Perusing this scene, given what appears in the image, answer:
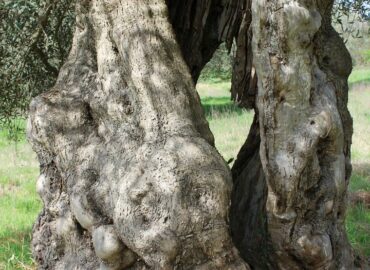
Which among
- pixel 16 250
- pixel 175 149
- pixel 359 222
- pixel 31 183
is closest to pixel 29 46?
pixel 16 250

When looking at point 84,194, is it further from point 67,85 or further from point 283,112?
point 283,112

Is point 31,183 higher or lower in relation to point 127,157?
lower

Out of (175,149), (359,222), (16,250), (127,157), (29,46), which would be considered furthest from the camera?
(359,222)

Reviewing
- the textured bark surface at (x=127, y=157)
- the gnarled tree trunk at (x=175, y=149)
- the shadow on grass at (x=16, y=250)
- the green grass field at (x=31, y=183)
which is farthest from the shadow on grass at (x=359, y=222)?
the shadow on grass at (x=16, y=250)

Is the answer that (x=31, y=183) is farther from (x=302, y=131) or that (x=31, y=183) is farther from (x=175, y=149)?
(x=302, y=131)

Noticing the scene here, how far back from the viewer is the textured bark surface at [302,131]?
3635mm

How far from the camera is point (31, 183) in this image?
10.3 meters

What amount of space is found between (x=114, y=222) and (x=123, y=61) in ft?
3.42

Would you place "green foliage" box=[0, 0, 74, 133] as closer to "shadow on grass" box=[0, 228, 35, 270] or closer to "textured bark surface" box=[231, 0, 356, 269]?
"shadow on grass" box=[0, 228, 35, 270]

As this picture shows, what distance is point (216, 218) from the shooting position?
3.58 m

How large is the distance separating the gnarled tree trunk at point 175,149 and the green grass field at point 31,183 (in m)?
2.33

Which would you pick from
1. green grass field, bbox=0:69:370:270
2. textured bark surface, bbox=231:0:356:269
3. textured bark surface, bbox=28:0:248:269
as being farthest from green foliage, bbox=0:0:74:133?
textured bark surface, bbox=231:0:356:269

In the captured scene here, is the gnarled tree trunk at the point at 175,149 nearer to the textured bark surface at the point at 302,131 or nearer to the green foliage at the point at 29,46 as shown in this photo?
the textured bark surface at the point at 302,131

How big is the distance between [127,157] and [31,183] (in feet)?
22.3
